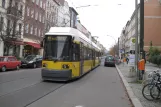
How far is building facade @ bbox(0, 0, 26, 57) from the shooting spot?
31.7 metres

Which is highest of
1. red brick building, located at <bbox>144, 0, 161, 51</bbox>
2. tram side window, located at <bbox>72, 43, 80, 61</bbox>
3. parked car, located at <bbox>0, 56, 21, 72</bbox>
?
red brick building, located at <bbox>144, 0, 161, 51</bbox>

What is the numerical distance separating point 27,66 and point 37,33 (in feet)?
73.3

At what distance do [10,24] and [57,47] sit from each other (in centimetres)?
2241

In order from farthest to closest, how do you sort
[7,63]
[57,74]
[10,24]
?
[10,24], [7,63], [57,74]

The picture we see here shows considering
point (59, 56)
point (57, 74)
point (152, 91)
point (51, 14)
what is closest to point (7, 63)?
point (59, 56)

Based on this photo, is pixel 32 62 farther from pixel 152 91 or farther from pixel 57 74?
pixel 152 91

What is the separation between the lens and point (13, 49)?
133ft

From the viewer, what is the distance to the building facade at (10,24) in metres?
31.7

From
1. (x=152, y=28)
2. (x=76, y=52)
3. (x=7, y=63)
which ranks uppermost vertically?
(x=152, y=28)

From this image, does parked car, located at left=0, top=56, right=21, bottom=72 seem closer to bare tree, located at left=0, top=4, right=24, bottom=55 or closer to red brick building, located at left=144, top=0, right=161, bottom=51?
bare tree, located at left=0, top=4, right=24, bottom=55

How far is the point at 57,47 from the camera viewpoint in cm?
1566

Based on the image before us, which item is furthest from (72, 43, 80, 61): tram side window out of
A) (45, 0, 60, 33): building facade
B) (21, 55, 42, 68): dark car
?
(45, 0, 60, 33): building facade

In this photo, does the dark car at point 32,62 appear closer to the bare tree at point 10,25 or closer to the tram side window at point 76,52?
the bare tree at point 10,25

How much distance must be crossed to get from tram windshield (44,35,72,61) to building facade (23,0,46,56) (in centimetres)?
2735
